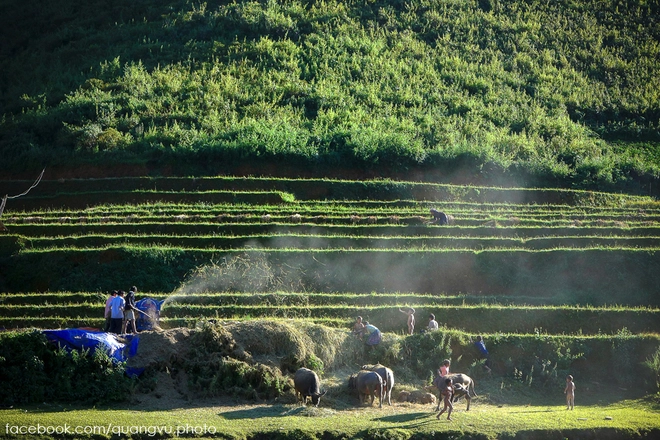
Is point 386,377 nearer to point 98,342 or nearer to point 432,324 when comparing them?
point 432,324

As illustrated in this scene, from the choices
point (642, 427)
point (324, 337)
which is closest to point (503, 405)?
point (642, 427)

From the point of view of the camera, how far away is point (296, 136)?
55781 mm

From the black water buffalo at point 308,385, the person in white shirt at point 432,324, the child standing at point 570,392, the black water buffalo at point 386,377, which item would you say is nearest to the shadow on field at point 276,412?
the black water buffalo at point 308,385

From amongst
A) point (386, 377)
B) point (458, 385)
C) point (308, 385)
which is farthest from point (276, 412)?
point (458, 385)

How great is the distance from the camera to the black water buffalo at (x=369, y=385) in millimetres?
27234

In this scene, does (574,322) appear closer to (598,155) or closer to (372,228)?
(372,228)

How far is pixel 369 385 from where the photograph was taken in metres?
27.3

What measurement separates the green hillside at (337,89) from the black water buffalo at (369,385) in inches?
1068

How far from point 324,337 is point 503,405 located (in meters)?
6.78

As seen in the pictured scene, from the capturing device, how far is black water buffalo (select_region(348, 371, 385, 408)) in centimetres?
2723

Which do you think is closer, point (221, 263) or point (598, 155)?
point (221, 263)

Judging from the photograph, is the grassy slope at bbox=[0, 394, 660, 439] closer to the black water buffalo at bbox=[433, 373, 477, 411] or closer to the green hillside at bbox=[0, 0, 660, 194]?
the black water buffalo at bbox=[433, 373, 477, 411]

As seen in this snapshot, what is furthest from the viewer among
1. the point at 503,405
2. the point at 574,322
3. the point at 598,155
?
the point at 598,155

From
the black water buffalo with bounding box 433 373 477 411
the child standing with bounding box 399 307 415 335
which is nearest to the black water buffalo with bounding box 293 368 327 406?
the black water buffalo with bounding box 433 373 477 411
